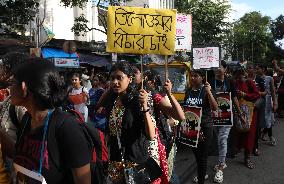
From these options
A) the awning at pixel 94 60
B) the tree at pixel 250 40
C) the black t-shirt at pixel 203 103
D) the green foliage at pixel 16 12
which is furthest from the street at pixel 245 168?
the tree at pixel 250 40

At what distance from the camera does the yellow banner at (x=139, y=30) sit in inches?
176

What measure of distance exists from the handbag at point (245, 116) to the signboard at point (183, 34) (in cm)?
341

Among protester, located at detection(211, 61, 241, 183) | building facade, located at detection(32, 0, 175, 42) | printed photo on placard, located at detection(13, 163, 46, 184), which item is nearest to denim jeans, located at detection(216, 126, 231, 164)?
protester, located at detection(211, 61, 241, 183)

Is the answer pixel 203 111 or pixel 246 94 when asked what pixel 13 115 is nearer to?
pixel 203 111

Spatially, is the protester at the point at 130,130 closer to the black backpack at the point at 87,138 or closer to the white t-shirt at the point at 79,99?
the black backpack at the point at 87,138

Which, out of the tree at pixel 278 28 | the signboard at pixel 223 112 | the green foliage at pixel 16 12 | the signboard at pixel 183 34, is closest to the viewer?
the signboard at pixel 223 112

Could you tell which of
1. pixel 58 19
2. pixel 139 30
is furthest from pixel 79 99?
pixel 58 19

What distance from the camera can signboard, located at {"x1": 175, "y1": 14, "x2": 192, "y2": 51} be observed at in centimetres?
1145

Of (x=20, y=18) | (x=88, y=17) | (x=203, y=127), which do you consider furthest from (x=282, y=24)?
(x=203, y=127)

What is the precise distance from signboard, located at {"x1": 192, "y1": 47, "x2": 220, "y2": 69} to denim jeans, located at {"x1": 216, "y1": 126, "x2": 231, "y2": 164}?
3.67ft

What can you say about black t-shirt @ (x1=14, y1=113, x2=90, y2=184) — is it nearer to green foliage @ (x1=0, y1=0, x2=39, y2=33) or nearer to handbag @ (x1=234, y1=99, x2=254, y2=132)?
handbag @ (x1=234, y1=99, x2=254, y2=132)

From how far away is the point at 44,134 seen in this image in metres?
2.40

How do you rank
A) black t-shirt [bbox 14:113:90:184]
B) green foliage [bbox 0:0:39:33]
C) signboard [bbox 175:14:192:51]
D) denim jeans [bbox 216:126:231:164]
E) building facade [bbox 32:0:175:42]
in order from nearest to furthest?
black t-shirt [bbox 14:113:90:184] < denim jeans [bbox 216:126:231:164] < signboard [bbox 175:14:192:51] < green foliage [bbox 0:0:39:33] < building facade [bbox 32:0:175:42]

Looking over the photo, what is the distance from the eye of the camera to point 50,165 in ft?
7.86
